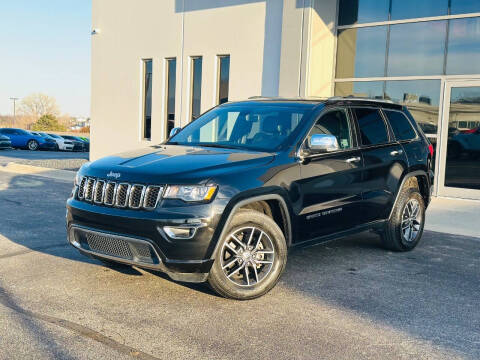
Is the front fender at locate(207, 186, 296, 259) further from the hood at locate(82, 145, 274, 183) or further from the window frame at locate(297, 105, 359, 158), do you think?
the window frame at locate(297, 105, 359, 158)

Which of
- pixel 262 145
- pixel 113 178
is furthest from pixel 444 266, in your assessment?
pixel 113 178

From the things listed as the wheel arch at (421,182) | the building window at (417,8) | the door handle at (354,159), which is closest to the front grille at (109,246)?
the door handle at (354,159)

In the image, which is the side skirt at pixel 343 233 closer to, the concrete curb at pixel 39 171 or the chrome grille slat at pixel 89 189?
the chrome grille slat at pixel 89 189

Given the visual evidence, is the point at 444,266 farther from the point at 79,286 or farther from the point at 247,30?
the point at 247,30

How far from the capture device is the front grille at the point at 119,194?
4.60 m

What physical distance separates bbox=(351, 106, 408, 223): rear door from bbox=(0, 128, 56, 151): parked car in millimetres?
32628

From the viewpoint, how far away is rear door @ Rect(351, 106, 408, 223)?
6.26 metres

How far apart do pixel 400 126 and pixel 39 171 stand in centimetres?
1338

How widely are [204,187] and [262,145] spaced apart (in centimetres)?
120

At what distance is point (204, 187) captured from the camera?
4566 millimetres

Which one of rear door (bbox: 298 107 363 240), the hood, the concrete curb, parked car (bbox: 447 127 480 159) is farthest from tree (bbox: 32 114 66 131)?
the hood

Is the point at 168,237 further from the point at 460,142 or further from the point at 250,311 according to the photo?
the point at 460,142

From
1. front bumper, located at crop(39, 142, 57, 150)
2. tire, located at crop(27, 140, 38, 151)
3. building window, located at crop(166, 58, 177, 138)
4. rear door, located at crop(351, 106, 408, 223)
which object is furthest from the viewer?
front bumper, located at crop(39, 142, 57, 150)

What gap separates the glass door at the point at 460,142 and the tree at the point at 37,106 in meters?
106
